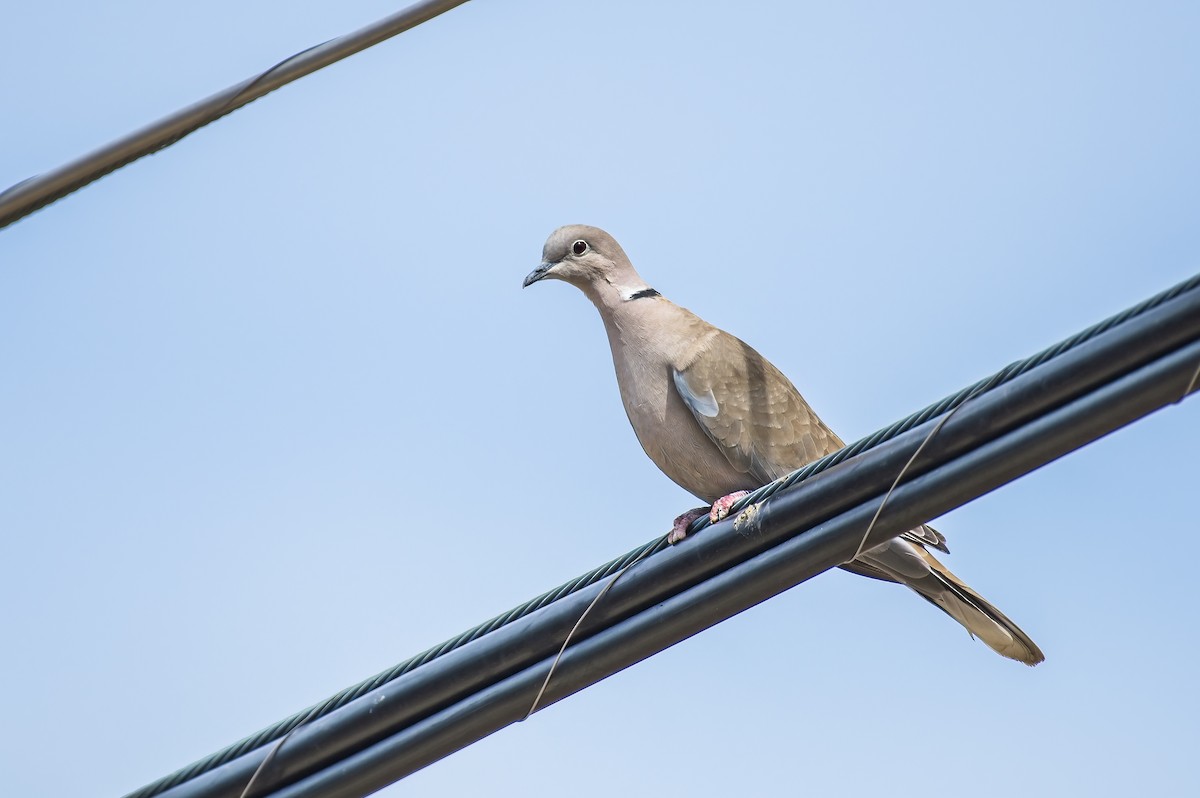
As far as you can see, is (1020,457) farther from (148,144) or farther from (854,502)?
(148,144)

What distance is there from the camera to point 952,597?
5.15 meters

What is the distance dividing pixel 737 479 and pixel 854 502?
2402mm

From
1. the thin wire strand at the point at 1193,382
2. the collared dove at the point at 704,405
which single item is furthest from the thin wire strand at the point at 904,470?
the collared dove at the point at 704,405

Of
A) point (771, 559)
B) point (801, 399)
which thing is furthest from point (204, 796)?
point (801, 399)

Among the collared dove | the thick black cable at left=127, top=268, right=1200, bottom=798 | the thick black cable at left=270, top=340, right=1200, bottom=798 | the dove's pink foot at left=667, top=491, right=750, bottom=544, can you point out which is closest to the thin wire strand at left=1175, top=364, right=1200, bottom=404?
the thick black cable at left=127, top=268, right=1200, bottom=798

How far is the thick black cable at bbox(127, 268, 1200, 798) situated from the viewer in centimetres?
284

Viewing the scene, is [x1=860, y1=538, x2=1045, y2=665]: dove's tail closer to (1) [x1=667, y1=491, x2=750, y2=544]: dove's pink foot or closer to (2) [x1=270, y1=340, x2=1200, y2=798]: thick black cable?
(1) [x1=667, y1=491, x2=750, y2=544]: dove's pink foot

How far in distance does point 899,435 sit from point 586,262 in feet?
10.1

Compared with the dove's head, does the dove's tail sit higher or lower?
lower

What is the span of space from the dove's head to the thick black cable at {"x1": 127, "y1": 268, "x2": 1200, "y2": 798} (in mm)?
2431

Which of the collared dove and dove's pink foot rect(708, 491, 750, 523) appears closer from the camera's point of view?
dove's pink foot rect(708, 491, 750, 523)

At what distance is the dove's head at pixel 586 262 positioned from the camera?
6.13 m

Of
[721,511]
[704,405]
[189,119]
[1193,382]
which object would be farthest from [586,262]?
[1193,382]

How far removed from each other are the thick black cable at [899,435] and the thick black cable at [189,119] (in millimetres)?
1325
